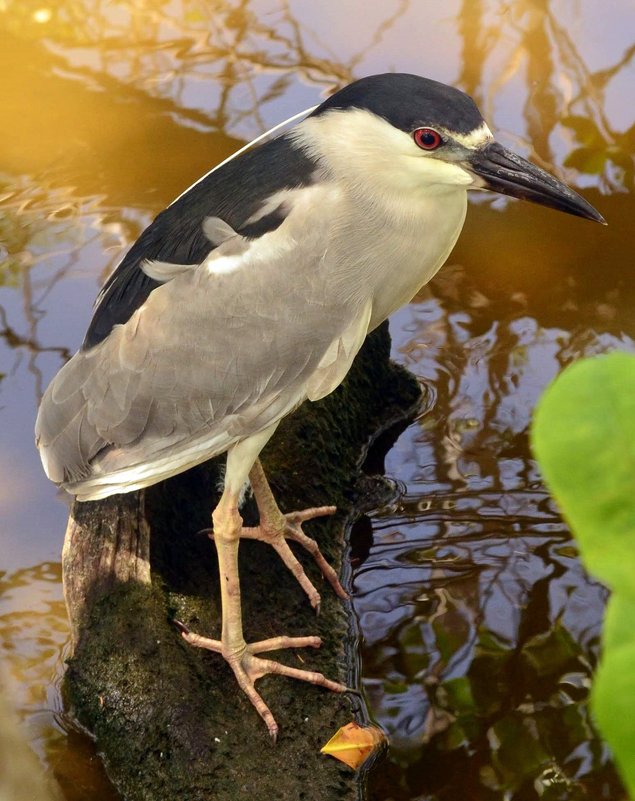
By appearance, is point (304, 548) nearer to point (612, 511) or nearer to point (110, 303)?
point (110, 303)

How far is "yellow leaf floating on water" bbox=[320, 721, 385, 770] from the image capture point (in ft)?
7.06

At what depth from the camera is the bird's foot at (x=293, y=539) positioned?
2523 mm

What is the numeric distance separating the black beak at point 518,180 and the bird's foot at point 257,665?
1.15 metres

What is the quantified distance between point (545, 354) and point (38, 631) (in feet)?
6.08

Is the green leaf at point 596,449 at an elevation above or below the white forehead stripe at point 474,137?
below

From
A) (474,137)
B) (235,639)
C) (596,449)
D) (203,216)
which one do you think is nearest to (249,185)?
(203,216)

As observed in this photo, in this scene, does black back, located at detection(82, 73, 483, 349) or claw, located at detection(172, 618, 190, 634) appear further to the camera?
claw, located at detection(172, 618, 190, 634)

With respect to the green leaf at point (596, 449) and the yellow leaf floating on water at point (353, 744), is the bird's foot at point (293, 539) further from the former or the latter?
the green leaf at point (596, 449)

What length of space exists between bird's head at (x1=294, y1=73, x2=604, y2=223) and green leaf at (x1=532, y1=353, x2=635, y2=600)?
1603 mm

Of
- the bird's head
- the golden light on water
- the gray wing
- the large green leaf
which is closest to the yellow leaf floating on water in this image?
the gray wing

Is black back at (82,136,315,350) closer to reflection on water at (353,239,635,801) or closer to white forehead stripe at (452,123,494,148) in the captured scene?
white forehead stripe at (452,123,494,148)

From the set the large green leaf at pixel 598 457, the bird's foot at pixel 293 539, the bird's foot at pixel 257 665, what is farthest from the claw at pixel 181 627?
the large green leaf at pixel 598 457

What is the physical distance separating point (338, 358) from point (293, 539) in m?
0.69

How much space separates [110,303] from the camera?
7.66ft
